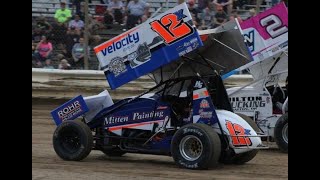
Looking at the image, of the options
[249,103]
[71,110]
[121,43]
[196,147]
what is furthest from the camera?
[249,103]

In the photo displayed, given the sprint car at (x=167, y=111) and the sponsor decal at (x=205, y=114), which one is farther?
the sponsor decal at (x=205, y=114)

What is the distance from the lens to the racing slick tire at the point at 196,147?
784 cm

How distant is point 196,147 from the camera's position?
8125 millimetres

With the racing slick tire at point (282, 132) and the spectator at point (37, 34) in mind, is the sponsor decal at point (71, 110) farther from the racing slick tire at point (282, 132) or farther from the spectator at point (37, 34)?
the spectator at point (37, 34)

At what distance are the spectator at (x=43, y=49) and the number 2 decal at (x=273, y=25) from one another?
6.08m

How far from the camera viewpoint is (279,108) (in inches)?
418

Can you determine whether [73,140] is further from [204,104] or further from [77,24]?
[77,24]

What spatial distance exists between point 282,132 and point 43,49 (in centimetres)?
699

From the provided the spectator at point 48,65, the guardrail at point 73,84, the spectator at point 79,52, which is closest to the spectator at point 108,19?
the spectator at point 79,52

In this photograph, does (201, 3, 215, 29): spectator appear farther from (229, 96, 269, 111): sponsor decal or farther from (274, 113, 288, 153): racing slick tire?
(274, 113, 288, 153): racing slick tire

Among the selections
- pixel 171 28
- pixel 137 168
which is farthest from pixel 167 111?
pixel 171 28
